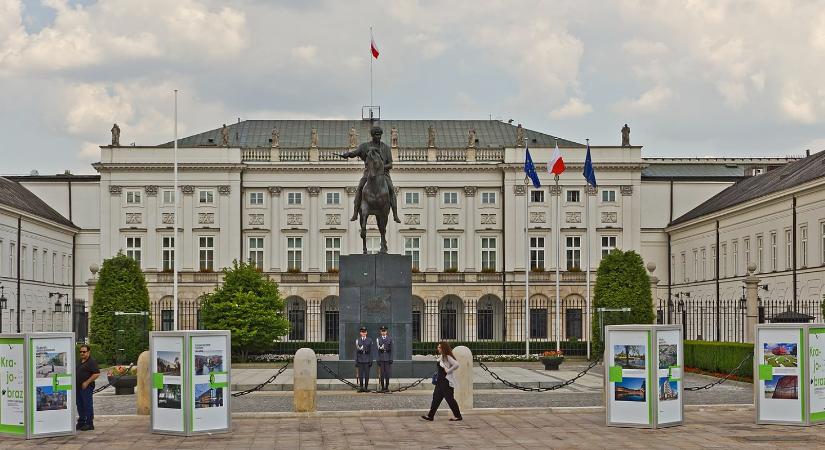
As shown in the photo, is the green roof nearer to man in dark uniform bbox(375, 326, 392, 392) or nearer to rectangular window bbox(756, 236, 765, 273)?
rectangular window bbox(756, 236, 765, 273)

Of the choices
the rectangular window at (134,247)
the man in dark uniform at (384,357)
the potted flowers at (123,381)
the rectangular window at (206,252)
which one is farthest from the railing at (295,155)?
the man in dark uniform at (384,357)

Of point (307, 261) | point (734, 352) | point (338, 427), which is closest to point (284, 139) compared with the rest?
point (307, 261)

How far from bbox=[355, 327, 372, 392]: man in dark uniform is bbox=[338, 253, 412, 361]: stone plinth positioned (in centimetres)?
121

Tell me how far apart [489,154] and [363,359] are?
5881cm

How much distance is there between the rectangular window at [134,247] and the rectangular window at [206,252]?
4.08 metres

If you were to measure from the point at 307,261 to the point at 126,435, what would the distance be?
66.9m

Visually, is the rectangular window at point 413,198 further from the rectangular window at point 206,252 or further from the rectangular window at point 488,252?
the rectangular window at point 206,252

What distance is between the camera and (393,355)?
35.9 meters

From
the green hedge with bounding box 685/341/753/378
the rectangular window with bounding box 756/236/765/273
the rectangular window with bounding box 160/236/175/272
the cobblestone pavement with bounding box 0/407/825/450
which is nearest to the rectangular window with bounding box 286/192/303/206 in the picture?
the rectangular window with bounding box 160/236/175/272

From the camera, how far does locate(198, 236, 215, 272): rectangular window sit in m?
89.8

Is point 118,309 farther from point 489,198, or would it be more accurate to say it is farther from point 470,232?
point 489,198

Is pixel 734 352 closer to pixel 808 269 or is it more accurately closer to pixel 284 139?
pixel 808 269

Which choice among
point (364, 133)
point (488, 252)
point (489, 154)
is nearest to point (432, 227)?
point (488, 252)

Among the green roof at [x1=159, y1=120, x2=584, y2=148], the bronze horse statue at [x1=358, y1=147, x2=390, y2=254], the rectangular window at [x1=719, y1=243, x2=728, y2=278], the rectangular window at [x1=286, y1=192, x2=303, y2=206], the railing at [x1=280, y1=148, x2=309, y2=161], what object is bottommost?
the rectangular window at [x1=719, y1=243, x2=728, y2=278]
